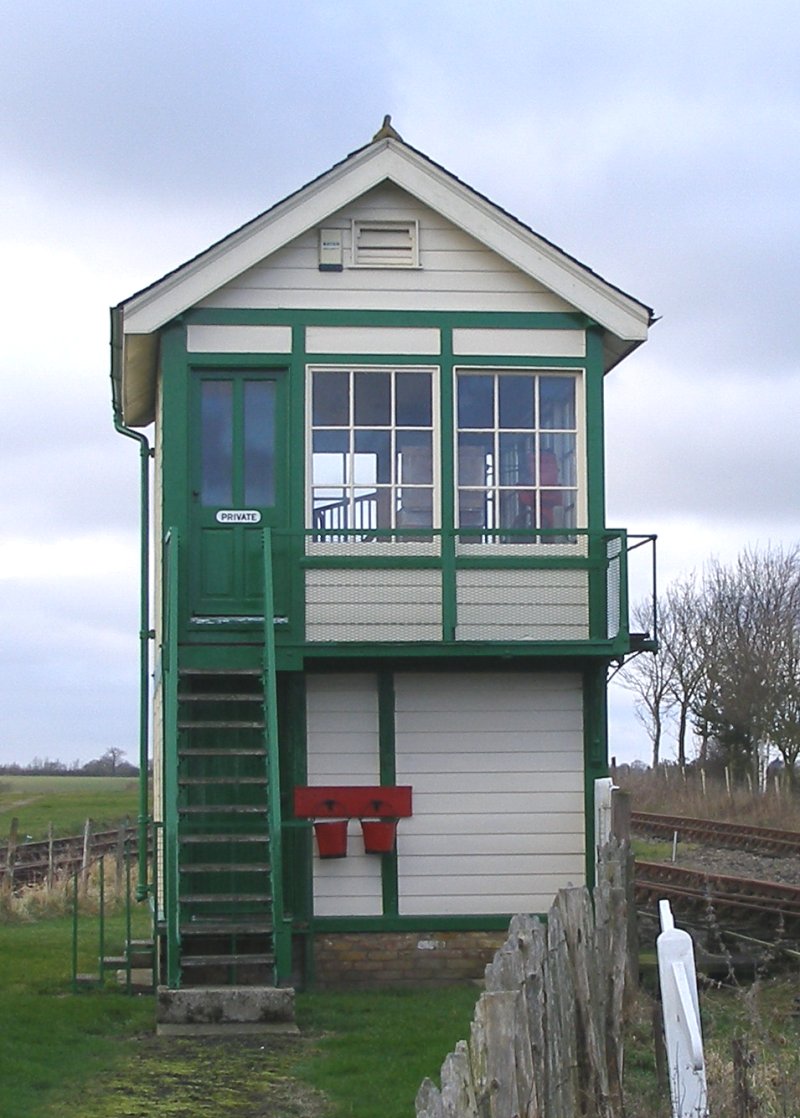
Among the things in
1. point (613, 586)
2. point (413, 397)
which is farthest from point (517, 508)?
point (413, 397)

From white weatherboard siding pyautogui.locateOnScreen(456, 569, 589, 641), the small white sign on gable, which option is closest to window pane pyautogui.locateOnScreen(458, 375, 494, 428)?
white weatherboard siding pyautogui.locateOnScreen(456, 569, 589, 641)

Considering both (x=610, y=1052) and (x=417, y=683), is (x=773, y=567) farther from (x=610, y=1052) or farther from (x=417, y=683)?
(x=610, y=1052)

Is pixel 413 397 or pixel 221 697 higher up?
pixel 413 397

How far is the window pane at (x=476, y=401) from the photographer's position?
15.6m

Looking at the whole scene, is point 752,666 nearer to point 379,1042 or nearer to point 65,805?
point 65,805

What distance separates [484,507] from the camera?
15641mm

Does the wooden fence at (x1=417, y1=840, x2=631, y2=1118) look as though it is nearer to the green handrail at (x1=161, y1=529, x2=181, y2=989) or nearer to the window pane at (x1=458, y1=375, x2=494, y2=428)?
the green handrail at (x1=161, y1=529, x2=181, y2=989)

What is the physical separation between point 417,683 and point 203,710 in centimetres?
187

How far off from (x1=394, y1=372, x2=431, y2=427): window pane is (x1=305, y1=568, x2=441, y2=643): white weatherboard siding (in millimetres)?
1377

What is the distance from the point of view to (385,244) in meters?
15.7

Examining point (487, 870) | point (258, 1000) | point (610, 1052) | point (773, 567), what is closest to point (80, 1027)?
point (258, 1000)

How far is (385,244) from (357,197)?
0.52 m

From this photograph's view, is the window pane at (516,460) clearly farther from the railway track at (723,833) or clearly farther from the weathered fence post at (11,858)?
the railway track at (723,833)

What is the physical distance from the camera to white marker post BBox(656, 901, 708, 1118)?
7.38 meters
